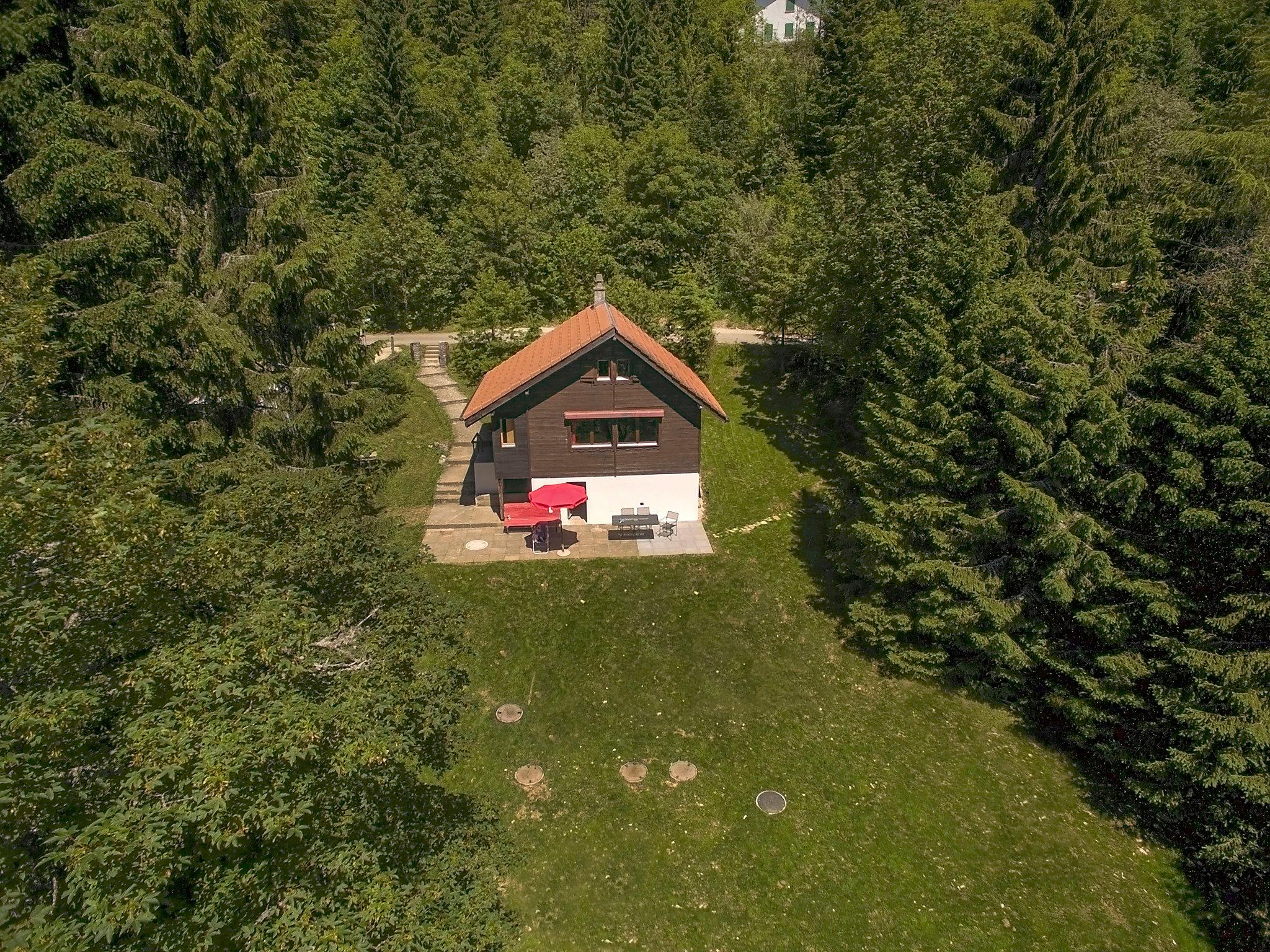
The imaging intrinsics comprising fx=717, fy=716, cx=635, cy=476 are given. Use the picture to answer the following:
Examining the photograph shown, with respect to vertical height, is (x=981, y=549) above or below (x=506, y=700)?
above

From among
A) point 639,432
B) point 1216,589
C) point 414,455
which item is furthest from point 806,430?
point 1216,589

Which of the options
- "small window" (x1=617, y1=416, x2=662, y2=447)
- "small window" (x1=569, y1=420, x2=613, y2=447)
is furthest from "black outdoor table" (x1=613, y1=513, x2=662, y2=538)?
"small window" (x1=569, y1=420, x2=613, y2=447)

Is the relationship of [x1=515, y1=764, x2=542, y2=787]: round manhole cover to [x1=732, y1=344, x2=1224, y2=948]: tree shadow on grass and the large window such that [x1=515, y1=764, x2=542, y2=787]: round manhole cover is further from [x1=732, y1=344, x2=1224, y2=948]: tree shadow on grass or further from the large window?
the large window

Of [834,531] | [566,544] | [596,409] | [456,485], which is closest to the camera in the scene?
[834,531]

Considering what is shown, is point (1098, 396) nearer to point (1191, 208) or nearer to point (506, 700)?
point (1191, 208)

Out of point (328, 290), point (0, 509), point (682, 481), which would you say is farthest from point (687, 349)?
point (0, 509)

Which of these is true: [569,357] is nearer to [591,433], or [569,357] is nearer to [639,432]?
[591,433]
